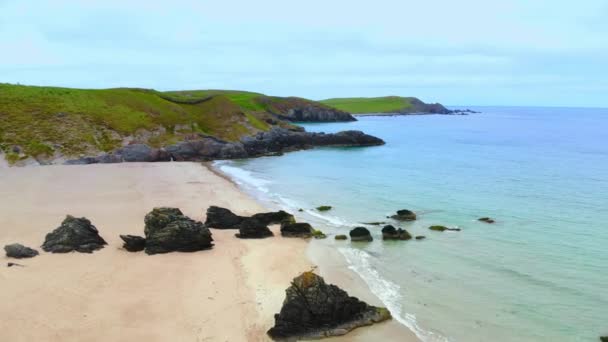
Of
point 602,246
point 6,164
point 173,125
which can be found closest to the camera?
point 602,246

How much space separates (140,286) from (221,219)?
1061 centimetres

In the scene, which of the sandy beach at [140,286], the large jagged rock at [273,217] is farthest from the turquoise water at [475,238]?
the sandy beach at [140,286]

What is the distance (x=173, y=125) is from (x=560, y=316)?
2614 inches

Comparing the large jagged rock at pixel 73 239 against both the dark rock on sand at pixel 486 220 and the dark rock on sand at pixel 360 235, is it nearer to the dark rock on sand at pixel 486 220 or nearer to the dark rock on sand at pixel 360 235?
the dark rock on sand at pixel 360 235

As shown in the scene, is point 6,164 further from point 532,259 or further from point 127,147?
point 532,259

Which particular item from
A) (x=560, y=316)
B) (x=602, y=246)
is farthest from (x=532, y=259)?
(x=560, y=316)

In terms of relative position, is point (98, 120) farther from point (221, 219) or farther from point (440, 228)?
point (440, 228)

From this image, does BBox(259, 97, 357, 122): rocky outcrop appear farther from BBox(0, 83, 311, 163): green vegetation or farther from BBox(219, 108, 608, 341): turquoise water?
BBox(219, 108, 608, 341): turquoise water

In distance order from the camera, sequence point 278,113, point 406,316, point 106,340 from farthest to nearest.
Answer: point 278,113
point 406,316
point 106,340

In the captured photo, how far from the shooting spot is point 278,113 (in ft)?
530

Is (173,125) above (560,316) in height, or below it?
above

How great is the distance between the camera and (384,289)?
733 inches

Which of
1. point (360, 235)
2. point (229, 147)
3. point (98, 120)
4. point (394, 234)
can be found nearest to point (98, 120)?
point (98, 120)

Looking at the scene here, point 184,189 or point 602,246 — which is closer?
point 602,246
